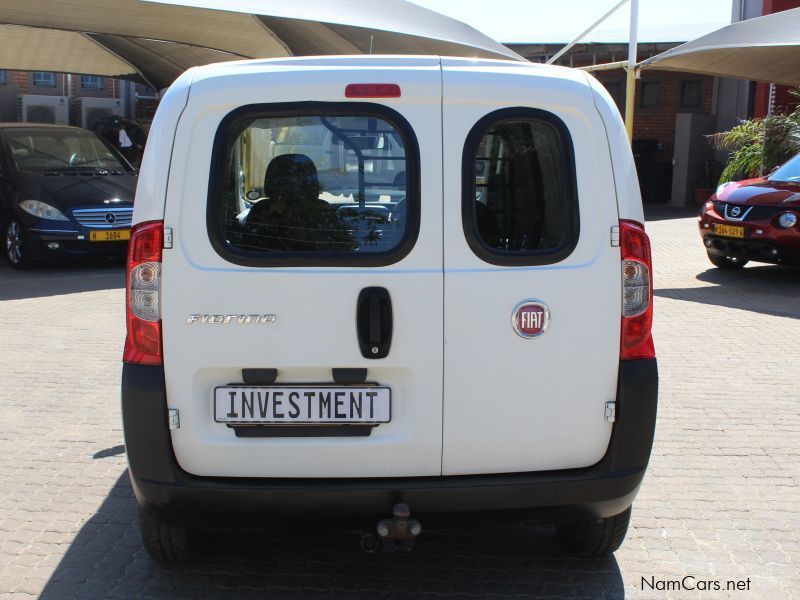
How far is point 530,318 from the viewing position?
3498 mm

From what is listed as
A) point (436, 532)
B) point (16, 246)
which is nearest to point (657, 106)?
point (16, 246)

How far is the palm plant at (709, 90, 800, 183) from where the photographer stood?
17.1 m

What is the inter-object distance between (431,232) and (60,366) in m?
5.02

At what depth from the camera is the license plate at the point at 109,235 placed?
12.2m

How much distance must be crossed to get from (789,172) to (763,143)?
5.30 m

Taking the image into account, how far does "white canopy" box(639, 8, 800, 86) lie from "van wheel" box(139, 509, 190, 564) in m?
12.2

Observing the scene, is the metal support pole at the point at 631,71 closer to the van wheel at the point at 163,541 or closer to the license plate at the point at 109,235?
the license plate at the point at 109,235

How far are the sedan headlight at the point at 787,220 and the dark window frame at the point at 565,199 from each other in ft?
28.6

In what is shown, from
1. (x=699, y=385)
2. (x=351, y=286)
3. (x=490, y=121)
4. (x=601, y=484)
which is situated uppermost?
(x=490, y=121)

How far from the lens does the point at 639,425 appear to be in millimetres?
3609

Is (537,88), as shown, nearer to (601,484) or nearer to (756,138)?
(601,484)

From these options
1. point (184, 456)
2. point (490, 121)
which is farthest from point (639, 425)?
point (184, 456)

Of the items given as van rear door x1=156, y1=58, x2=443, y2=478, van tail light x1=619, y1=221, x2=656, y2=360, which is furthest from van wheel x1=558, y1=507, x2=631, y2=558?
van rear door x1=156, y1=58, x2=443, y2=478

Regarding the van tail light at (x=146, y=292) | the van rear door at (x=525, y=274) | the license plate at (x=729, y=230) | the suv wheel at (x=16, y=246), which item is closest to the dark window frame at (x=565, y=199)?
the van rear door at (x=525, y=274)
